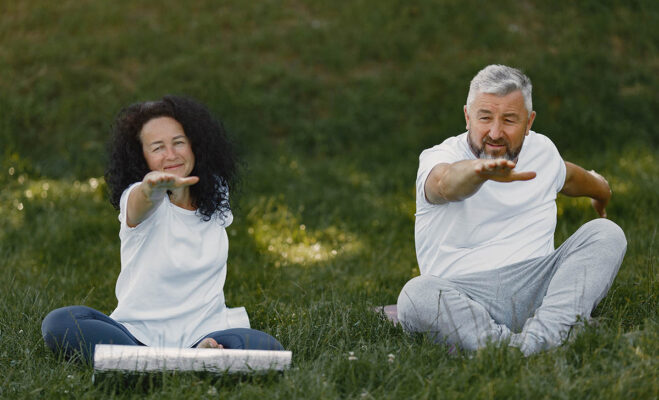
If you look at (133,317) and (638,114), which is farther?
(638,114)

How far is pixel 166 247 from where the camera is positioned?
321cm

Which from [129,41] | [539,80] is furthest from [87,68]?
[539,80]

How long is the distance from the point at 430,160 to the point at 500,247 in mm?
504

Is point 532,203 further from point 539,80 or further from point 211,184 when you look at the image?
point 539,80

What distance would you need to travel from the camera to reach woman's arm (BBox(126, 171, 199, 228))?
2.85 m

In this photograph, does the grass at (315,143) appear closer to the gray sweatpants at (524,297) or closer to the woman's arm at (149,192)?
the gray sweatpants at (524,297)

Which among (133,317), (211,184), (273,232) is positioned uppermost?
(211,184)

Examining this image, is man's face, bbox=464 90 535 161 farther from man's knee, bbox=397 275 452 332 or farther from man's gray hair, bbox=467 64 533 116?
man's knee, bbox=397 275 452 332

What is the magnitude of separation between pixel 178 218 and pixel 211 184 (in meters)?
0.25

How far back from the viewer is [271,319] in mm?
3691

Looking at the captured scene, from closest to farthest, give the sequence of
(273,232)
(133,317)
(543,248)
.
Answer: (133,317), (543,248), (273,232)

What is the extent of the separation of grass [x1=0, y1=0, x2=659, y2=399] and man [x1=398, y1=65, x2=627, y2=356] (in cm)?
15

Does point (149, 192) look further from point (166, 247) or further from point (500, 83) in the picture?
point (500, 83)

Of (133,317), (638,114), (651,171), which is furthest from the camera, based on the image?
(638,114)
